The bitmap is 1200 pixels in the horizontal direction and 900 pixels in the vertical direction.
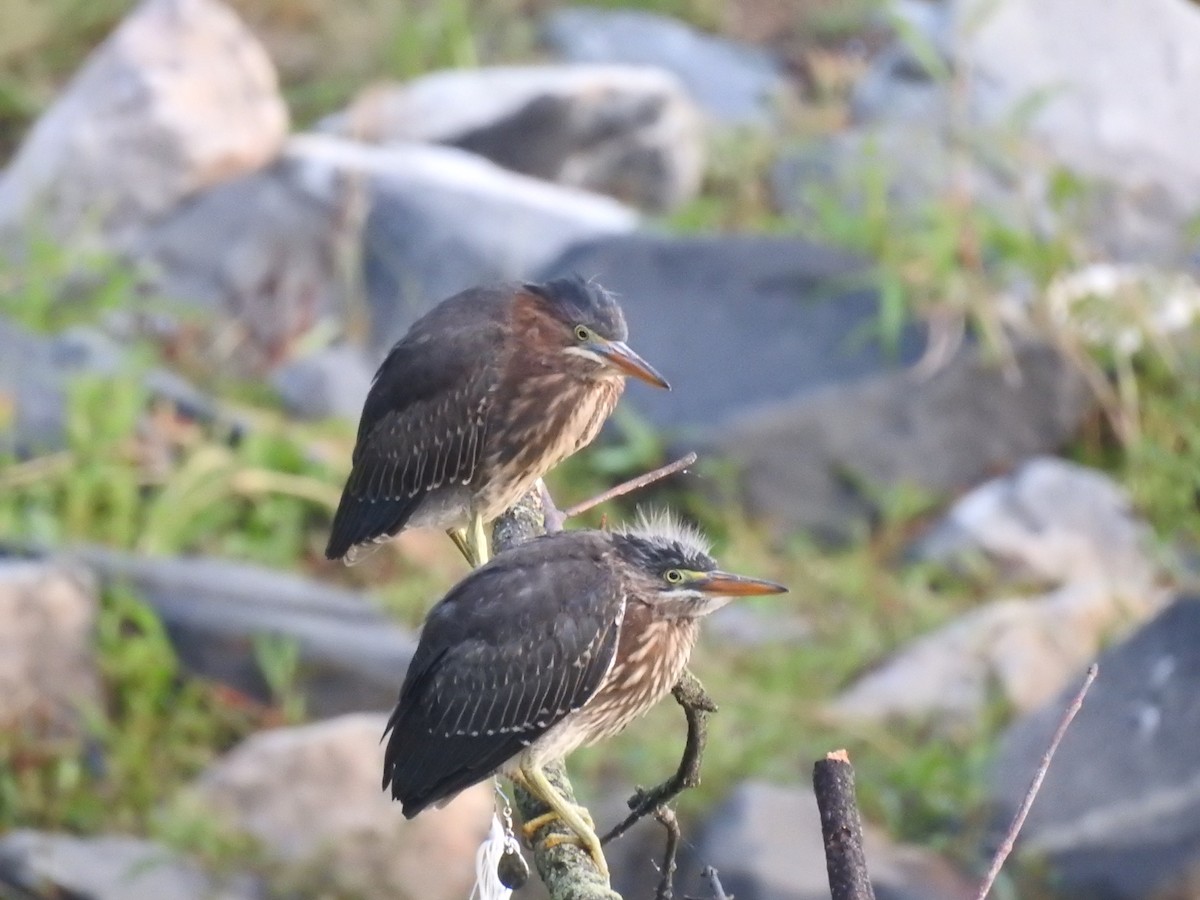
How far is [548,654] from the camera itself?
3.13 meters

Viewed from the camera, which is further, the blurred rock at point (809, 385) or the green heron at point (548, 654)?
the blurred rock at point (809, 385)

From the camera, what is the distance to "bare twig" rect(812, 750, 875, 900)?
6.49 feet

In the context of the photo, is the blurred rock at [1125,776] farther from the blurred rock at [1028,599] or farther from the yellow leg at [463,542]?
the yellow leg at [463,542]

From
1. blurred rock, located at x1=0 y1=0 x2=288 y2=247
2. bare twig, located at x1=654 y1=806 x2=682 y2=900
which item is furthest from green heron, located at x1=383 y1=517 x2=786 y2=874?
blurred rock, located at x1=0 y1=0 x2=288 y2=247

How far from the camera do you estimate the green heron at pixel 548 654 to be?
307 cm

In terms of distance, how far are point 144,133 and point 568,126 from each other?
2.28m

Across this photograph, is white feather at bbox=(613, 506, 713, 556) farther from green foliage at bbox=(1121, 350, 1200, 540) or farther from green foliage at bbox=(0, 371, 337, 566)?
green foliage at bbox=(1121, 350, 1200, 540)

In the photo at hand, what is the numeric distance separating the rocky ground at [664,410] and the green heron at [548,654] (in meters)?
2.51

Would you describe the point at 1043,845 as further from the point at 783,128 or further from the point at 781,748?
the point at 783,128

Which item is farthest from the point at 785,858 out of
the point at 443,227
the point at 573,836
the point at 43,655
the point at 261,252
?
the point at 261,252

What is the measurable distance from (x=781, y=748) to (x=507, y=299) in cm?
313

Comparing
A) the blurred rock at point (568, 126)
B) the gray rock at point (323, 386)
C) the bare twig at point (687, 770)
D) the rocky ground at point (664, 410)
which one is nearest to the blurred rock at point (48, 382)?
the rocky ground at point (664, 410)

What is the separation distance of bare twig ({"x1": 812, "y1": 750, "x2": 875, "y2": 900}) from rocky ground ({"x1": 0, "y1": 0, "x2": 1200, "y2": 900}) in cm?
359

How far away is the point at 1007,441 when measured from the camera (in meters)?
8.51
